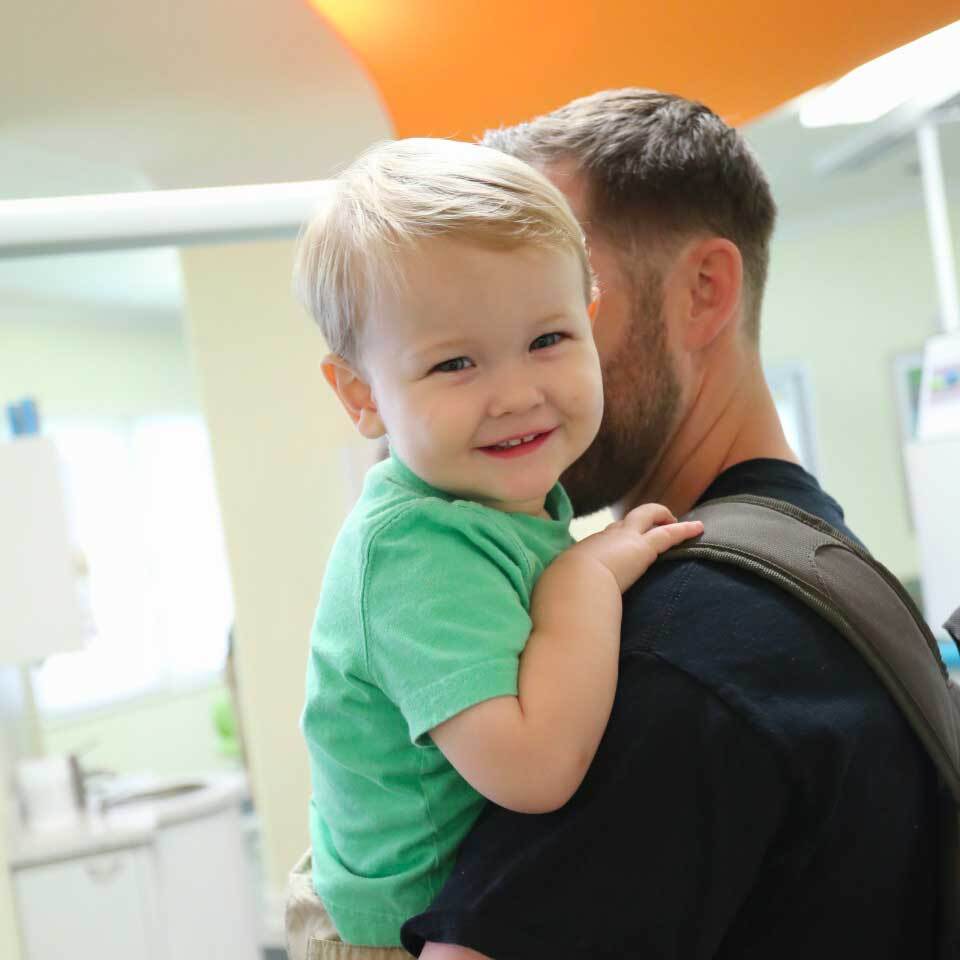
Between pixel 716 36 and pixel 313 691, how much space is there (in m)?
0.88

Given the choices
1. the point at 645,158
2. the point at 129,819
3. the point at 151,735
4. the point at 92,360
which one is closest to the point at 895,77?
the point at 645,158

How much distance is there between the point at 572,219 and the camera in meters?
0.86

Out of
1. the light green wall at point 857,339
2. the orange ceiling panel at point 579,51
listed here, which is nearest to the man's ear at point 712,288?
the orange ceiling panel at point 579,51

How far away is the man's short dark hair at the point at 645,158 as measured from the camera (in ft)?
3.45

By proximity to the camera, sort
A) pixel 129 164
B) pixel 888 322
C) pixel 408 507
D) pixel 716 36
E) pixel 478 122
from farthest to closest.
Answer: pixel 888 322, pixel 129 164, pixel 478 122, pixel 716 36, pixel 408 507

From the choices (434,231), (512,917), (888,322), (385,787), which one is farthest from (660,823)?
(888,322)

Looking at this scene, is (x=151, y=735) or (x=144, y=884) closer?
(x=144, y=884)

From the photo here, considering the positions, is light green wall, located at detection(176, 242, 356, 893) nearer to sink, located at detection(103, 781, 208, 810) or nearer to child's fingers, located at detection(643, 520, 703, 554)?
sink, located at detection(103, 781, 208, 810)

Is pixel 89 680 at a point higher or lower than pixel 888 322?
lower

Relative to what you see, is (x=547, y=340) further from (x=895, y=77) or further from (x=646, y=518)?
(x=895, y=77)

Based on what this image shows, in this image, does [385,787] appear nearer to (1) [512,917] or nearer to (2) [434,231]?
(1) [512,917]

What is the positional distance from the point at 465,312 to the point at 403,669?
0.25 m

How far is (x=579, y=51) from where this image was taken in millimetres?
1386

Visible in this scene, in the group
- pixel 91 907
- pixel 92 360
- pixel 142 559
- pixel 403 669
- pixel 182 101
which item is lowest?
pixel 91 907
